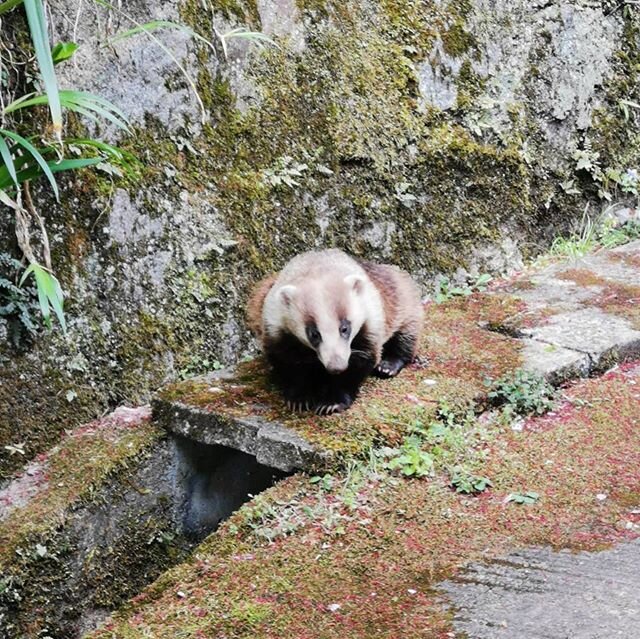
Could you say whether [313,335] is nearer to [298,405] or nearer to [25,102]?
[298,405]

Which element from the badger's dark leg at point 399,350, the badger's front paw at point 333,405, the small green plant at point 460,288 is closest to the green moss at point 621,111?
the small green plant at point 460,288

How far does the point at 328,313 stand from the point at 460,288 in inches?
86.9

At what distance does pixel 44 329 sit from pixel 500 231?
3432mm

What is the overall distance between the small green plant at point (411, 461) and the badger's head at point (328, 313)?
475mm

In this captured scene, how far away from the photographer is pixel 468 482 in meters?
3.77

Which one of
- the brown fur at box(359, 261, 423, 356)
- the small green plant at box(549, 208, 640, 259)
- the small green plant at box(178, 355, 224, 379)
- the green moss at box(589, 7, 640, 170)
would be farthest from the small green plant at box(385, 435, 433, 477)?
the green moss at box(589, 7, 640, 170)

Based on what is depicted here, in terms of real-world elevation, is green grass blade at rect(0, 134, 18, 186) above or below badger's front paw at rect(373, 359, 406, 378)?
above

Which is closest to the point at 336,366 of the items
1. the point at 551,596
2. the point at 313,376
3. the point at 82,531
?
the point at 313,376

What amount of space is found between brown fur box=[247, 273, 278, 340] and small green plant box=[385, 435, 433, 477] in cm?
116

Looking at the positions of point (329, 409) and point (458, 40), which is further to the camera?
point (458, 40)

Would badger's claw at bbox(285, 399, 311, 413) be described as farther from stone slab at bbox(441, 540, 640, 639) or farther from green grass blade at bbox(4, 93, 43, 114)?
green grass blade at bbox(4, 93, 43, 114)

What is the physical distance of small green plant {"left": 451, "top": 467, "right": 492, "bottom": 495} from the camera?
3.73 meters

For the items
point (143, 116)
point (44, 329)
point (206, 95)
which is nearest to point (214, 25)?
point (206, 95)

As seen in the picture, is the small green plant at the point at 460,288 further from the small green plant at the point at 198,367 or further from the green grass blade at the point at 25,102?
the green grass blade at the point at 25,102
